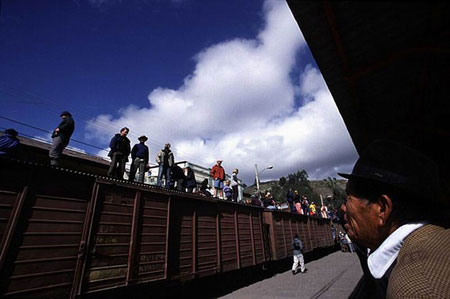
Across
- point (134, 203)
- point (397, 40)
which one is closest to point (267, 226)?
point (134, 203)

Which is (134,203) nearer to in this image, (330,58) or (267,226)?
(330,58)

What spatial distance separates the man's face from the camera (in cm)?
125

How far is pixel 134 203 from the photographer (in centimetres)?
574

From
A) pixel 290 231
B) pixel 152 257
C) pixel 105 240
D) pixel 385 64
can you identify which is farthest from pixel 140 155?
pixel 290 231

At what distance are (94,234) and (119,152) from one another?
3.84 meters

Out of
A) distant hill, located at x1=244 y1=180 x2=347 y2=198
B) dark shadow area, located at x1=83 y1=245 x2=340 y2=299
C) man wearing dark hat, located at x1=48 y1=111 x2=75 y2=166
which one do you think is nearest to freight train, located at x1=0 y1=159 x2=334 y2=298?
dark shadow area, located at x1=83 y1=245 x2=340 y2=299

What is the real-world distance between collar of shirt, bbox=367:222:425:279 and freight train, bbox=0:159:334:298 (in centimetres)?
504

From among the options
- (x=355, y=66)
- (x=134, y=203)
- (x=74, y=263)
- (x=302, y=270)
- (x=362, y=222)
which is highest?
(x=355, y=66)

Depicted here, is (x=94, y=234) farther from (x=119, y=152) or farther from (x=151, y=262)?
(x=119, y=152)

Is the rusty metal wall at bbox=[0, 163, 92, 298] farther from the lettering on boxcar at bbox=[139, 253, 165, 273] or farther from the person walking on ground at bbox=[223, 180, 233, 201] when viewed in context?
the person walking on ground at bbox=[223, 180, 233, 201]

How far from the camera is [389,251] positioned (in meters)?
1.05

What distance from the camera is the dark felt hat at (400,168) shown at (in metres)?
1.09

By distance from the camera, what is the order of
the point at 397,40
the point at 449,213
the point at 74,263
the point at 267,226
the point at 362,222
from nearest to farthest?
1. the point at 449,213
2. the point at 362,222
3. the point at 397,40
4. the point at 74,263
5. the point at 267,226

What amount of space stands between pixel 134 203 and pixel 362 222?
551cm
